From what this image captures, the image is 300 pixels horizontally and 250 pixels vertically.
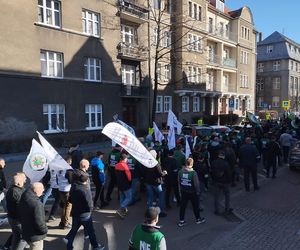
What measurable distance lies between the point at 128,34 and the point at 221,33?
16556 millimetres

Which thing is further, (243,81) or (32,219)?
(243,81)

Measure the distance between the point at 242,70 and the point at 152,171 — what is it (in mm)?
39716

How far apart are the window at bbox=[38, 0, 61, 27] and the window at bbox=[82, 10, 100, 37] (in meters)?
2.25

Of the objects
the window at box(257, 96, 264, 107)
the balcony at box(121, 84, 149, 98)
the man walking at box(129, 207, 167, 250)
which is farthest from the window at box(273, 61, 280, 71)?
the man walking at box(129, 207, 167, 250)

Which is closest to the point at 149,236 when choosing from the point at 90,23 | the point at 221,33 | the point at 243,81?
the point at 90,23

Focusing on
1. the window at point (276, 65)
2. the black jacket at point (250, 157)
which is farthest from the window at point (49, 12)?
the window at point (276, 65)

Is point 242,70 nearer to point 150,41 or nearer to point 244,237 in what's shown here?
point 150,41

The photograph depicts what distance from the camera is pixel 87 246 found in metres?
6.66

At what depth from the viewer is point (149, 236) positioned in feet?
12.2

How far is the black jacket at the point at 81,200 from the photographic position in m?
5.96

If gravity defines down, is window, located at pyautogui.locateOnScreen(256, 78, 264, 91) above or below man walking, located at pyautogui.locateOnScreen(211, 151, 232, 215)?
above

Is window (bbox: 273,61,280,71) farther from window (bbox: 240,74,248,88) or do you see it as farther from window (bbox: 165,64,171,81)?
window (bbox: 165,64,171,81)

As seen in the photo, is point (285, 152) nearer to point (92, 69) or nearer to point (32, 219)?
point (32, 219)

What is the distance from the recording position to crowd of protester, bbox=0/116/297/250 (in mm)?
4969
